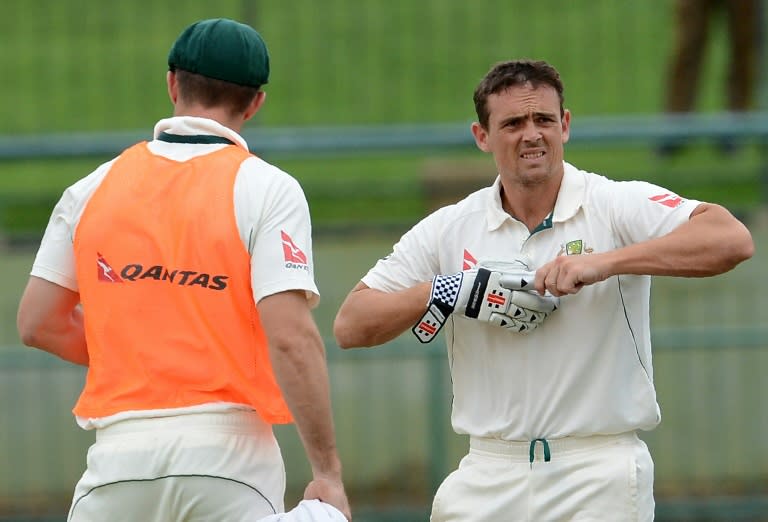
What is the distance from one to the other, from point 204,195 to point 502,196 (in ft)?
3.50

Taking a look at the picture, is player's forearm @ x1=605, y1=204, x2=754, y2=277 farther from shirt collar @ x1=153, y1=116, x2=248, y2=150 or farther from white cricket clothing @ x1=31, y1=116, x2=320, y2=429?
shirt collar @ x1=153, y1=116, x2=248, y2=150

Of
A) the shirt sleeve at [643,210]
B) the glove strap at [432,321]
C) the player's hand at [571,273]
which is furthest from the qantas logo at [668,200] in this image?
the glove strap at [432,321]

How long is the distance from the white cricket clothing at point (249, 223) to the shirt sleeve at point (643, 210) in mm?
974

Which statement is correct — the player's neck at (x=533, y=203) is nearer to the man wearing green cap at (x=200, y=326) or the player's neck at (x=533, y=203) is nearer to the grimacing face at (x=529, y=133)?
the grimacing face at (x=529, y=133)

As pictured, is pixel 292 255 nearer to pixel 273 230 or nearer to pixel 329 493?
pixel 273 230

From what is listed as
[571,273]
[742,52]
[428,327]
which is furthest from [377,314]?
[742,52]

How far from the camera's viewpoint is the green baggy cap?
4.31 meters

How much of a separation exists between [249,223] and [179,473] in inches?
29.1

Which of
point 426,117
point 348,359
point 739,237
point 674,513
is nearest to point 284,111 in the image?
point 426,117

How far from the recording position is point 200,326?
415cm

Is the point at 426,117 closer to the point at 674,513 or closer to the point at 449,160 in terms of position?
the point at 449,160

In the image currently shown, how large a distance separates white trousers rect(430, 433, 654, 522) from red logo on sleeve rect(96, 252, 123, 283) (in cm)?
130

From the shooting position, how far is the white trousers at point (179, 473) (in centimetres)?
409

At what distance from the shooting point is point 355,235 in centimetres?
969
